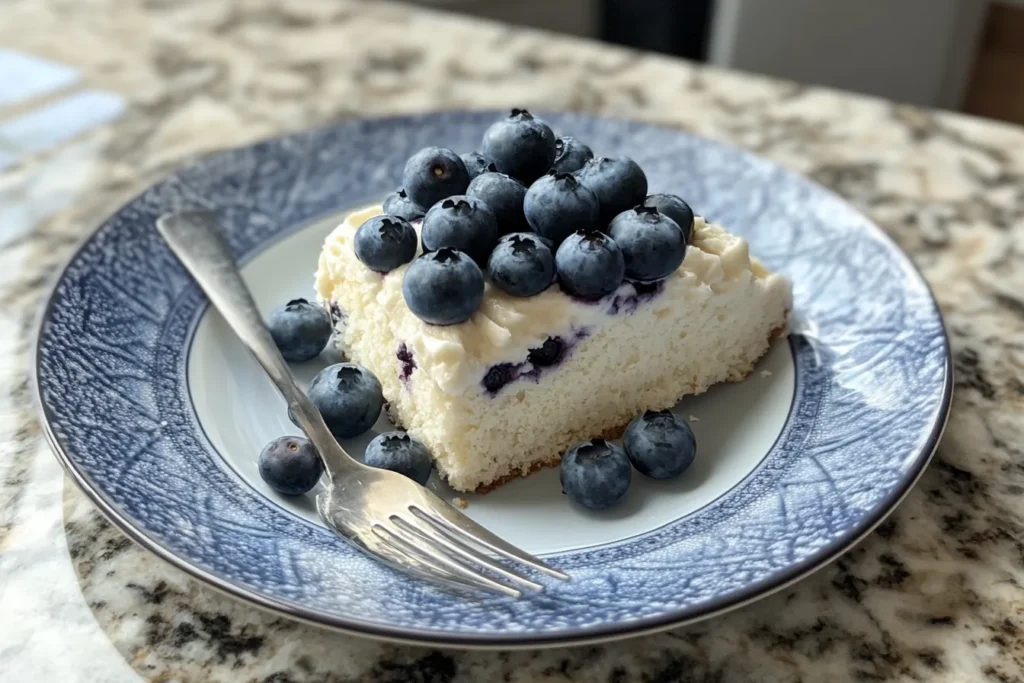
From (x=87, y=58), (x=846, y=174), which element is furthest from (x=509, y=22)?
(x=846, y=174)

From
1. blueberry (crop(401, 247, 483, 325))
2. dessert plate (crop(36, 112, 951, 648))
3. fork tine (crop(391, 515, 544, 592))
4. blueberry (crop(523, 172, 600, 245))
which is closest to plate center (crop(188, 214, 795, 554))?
dessert plate (crop(36, 112, 951, 648))

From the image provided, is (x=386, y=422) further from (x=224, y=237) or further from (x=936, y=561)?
(x=936, y=561)

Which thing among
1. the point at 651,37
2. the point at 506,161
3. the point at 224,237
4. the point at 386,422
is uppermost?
the point at 506,161

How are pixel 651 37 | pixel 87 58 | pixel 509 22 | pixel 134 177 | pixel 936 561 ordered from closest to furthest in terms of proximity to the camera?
pixel 936 561
pixel 134 177
pixel 87 58
pixel 509 22
pixel 651 37

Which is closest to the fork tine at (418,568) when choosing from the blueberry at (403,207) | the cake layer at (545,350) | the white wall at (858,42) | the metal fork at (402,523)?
the metal fork at (402,523)

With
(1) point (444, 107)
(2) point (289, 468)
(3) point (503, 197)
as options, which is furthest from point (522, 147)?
(1) point (444, 107)

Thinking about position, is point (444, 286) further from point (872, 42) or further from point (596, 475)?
point (872, 42)

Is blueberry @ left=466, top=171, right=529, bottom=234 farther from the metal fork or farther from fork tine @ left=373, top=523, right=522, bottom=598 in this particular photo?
fork tine @ left=373, top=523, right=522, bottom=598
